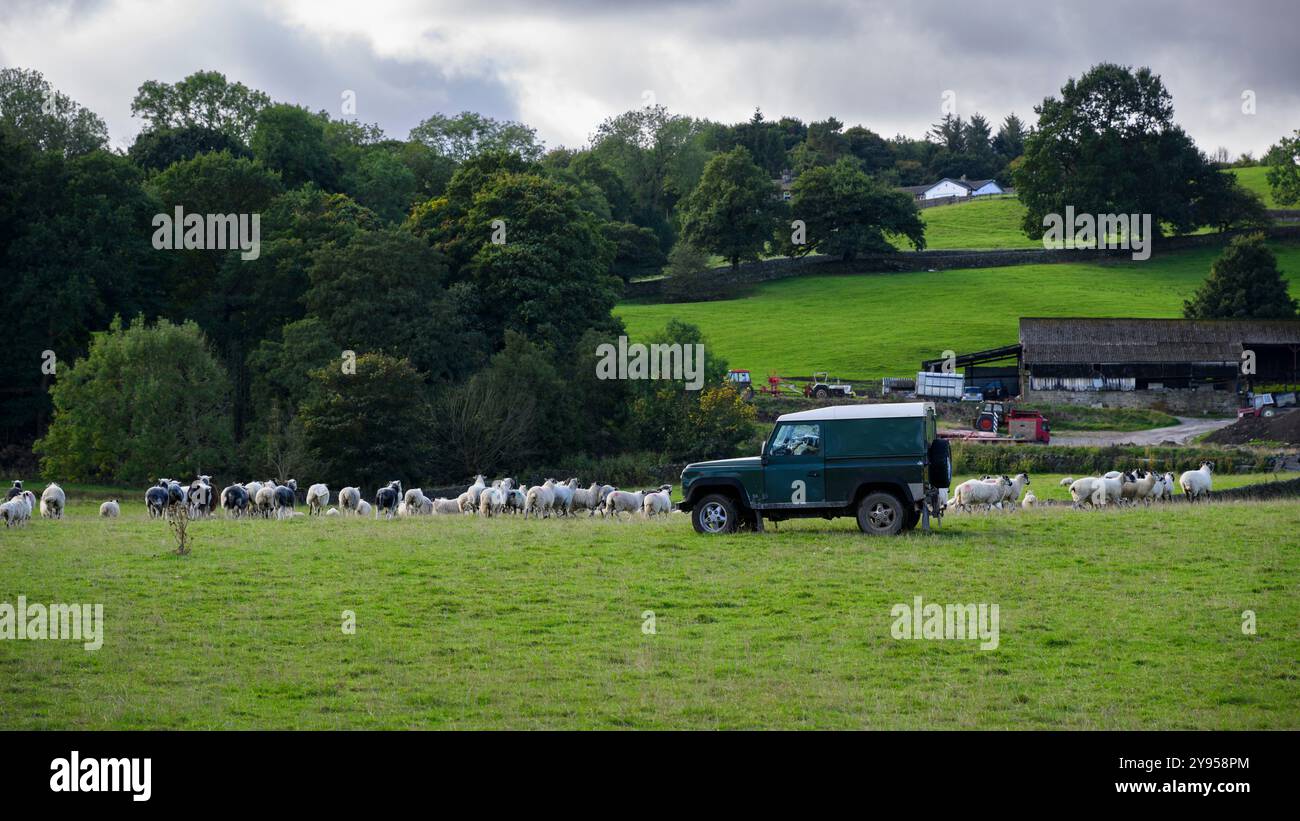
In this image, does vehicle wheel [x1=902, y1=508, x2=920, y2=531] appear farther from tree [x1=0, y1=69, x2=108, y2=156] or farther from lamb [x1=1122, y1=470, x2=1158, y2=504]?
tree [x1=0, y1=69, x2=108, y2=156]

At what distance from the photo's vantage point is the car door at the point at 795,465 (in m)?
27.0

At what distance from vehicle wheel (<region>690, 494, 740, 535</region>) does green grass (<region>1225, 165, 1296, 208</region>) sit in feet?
403

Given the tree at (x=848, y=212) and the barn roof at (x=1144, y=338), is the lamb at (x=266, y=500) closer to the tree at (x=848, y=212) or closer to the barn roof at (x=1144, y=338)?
the barn roof at (x=1144, y=338)

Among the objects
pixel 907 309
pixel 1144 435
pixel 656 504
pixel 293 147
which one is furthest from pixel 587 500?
pixel 907 309

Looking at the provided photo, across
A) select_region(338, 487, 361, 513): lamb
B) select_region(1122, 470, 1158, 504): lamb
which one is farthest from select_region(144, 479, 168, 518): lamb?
select_region(1122, 470, 1158, 504): lamb

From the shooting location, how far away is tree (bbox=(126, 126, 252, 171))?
82.2m

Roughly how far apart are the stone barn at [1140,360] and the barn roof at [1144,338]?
0.06m

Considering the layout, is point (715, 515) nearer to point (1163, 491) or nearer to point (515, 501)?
point (515, 501)

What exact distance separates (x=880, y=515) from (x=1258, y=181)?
14473cm

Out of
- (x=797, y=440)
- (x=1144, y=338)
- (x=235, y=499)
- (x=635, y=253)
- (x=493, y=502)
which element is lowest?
(x=493, y=502)

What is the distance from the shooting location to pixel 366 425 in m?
56.2

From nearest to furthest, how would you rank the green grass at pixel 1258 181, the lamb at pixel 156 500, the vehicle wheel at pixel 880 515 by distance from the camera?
the vehicle wheel at pixel 880 515, the lamb at pixel 156 500, the green grass at pixel 1258 181

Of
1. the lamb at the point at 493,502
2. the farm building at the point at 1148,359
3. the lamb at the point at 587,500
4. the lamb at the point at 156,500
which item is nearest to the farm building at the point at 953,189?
the farm building at the point at 1148,359
